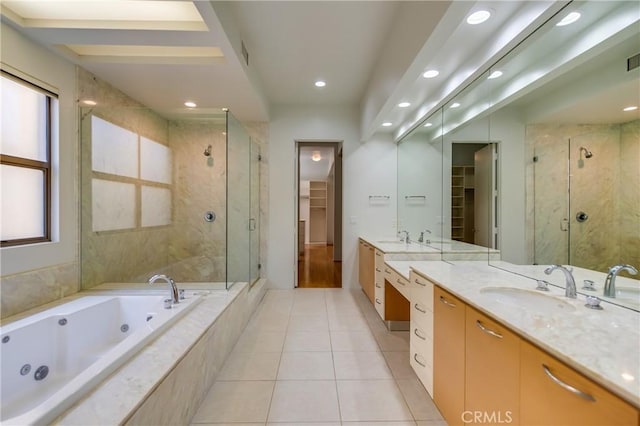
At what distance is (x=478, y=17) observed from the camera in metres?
1.59

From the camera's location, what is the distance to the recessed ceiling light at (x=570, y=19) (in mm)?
1360

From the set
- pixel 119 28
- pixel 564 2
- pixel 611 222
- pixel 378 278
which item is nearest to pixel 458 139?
pixel 564 2

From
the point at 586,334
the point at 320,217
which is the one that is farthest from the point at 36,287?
the point at 320,217

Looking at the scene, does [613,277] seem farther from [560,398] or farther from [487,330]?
[560,398]

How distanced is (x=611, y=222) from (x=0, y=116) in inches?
154

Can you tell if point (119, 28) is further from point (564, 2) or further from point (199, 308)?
point (564, 2)

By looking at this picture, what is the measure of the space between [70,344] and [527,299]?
3.12m

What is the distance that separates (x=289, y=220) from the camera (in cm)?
425

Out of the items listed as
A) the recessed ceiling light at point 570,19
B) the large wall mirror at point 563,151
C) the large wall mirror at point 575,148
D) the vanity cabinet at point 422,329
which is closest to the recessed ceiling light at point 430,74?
the large wall mirror at point 563,151

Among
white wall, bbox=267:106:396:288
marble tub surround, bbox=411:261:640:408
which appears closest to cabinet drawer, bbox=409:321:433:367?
marble tub surround, bbox=411:261:640:408

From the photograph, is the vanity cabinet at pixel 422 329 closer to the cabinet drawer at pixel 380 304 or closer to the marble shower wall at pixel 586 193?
the marble shower wall at pixel 586 193

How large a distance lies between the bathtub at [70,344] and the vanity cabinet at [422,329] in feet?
5.74

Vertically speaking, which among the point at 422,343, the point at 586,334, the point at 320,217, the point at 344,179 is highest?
the point at 344,179

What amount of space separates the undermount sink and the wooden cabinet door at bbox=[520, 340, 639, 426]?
16.6 inches
